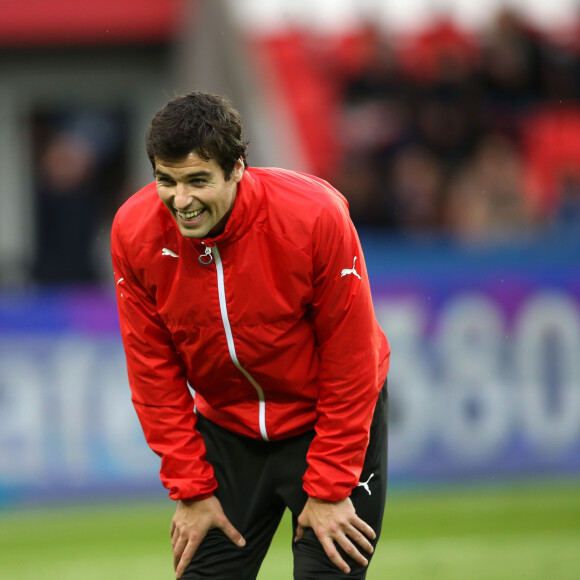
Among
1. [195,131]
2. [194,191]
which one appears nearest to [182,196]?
[194,191]

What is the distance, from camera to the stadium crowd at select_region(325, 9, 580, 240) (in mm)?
10547

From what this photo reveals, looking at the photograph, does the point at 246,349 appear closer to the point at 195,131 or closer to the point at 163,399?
the point at 163,399

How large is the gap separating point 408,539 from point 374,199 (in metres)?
3.63

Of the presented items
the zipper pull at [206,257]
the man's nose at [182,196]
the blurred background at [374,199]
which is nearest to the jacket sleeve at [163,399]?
the zipper pull at [206,257]

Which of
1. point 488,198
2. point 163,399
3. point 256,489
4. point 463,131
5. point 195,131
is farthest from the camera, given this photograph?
point 463,131

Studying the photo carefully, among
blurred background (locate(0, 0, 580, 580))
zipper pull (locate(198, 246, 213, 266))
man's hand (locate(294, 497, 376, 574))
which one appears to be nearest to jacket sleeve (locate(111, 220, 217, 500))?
zipper pull (locate(198, 246, 213, 266))

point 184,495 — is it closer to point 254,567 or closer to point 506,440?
point 254,567

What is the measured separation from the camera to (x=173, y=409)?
4234mm

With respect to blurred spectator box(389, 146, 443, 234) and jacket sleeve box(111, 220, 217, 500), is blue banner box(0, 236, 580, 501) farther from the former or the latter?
jacket sleeve box(111, 220, 217, 500)

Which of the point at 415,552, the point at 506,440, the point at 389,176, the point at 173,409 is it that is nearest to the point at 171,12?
the point at 389,176

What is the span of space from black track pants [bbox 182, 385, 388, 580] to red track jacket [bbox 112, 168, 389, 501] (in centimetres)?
11

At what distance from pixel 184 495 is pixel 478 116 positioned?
25.4ft

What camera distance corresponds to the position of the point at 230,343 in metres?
4.08

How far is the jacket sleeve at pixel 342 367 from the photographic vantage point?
4.00m
